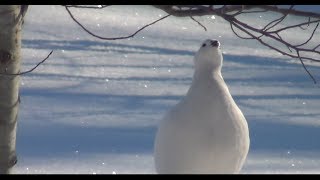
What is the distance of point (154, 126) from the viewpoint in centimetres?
558

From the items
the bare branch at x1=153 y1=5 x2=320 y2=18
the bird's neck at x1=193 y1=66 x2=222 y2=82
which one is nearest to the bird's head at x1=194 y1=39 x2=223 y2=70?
the bird's neck at x1=193 y1=66 x2=222 y2=82

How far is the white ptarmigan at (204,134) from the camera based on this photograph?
2.34m

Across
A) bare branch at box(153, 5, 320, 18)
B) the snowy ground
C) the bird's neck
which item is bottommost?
the snowy ground

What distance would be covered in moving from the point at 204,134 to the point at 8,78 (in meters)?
0.75

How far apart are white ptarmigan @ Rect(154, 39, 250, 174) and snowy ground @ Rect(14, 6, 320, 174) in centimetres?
175

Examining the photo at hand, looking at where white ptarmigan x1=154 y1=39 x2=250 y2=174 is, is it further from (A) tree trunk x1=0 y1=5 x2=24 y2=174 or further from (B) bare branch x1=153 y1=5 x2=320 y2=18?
(A) tree trunk x1=0 y1=5 x2=24 y2=174

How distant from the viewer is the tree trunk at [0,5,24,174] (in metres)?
2.59

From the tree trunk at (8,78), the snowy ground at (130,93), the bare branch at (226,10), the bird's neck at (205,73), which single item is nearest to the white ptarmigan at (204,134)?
the bird's neck at (205,73)

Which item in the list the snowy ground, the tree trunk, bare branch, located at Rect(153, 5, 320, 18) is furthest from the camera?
the snowy ground

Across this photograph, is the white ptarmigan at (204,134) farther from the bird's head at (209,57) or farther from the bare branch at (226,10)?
the bare branch at (226,10)
